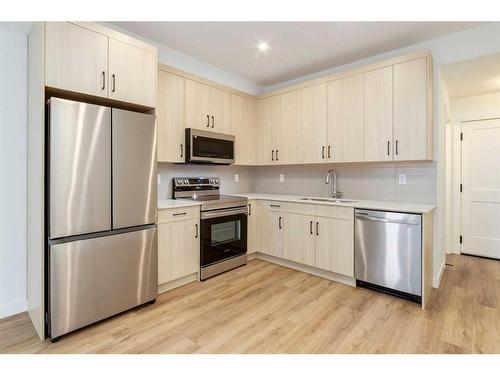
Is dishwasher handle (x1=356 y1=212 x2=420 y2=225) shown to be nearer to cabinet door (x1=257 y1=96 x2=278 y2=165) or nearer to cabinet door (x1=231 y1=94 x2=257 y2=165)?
cabinet door (x1=257 y1=96 x2=278 y2=165)

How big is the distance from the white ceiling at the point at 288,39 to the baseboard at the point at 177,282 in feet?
8.47

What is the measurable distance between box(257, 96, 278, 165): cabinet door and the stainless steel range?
0.91 m

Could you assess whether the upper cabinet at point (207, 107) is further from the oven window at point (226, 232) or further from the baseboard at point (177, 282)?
the baseboard at point (177, 282)

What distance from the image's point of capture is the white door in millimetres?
3676

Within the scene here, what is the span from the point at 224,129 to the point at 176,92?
819 millimetres

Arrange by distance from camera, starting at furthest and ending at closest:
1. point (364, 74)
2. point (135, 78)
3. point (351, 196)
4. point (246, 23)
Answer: point (351, 196) → point (364, 74) → point (246, 23) → point (135, 78)

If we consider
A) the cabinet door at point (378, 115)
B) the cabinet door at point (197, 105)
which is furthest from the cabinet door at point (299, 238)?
the cabinet door at point (197, 105)

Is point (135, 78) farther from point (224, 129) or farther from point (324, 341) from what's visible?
point (324, 341)

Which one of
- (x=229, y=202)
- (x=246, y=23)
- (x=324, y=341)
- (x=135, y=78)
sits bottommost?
(x=324, y=341)

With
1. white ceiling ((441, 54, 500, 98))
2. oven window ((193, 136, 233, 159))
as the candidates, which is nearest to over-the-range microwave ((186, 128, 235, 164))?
oven window ((193, 136, 233, 159))

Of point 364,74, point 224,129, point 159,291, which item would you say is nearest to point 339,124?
point 364,74

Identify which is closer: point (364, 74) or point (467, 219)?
point (364, 74)

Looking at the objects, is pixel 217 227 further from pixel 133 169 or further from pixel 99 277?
pixel 99 277

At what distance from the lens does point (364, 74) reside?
9.95ft
